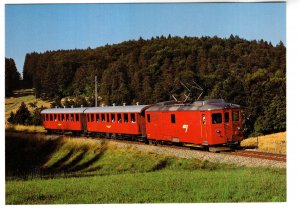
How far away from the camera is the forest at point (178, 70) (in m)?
15.5

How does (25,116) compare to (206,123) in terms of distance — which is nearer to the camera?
(206,123)

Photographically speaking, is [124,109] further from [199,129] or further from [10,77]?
[10,77]

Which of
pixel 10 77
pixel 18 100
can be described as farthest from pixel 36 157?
pixel 10 77

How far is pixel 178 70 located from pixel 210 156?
2736 mm

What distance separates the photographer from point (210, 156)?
15.6 metres

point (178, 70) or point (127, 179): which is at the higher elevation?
point (178, 70)

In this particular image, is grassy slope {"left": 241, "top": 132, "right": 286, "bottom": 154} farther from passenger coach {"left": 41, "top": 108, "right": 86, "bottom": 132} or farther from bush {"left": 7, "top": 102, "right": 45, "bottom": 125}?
bush {"left": 7, "top": 102, "right": 45, "bottom": 125}

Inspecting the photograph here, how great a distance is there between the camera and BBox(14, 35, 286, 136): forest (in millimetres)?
15484

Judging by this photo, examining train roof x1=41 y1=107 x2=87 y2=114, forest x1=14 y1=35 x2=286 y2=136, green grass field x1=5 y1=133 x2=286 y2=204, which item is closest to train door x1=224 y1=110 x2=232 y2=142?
forest x1=14 y1=35 x2=286 y2=136

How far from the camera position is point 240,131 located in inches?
642

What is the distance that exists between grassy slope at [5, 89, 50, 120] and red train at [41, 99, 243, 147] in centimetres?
145

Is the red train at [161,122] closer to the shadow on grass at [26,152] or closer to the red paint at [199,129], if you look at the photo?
the red paint at [199,129]

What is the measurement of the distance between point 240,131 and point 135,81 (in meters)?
3.56
